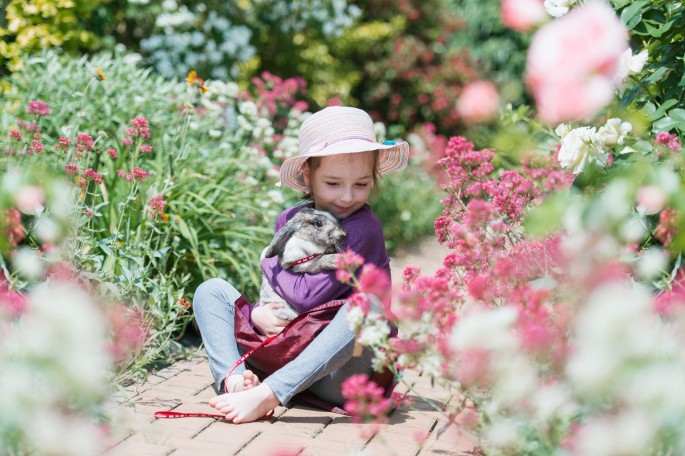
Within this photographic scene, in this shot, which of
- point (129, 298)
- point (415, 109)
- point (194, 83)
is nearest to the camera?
point (129, 298)

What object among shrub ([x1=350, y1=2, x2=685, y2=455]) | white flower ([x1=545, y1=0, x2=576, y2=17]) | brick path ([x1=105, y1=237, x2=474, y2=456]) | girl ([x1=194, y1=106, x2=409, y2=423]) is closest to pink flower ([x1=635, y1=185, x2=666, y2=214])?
shrub ([x1=350, y1=2, x2=685, y2=455])

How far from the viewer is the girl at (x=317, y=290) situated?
2891 mm

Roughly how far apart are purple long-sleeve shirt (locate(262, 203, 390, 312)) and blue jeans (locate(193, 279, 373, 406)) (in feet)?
0.37

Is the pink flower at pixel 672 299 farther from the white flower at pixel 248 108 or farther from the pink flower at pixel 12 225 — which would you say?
the white flower at pixel 248 108

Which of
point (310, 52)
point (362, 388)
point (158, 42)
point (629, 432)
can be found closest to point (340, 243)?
point (362, 388)

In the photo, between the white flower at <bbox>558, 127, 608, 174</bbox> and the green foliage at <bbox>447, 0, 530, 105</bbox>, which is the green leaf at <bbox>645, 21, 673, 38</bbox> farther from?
the green foliage at <bbox>447, 0, 530, 105</bbox>

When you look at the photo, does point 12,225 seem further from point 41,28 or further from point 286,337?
point 41,28

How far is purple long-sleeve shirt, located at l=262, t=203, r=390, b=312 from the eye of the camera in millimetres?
2996

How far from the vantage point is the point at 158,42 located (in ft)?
22.5

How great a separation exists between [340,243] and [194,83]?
60.1 inches

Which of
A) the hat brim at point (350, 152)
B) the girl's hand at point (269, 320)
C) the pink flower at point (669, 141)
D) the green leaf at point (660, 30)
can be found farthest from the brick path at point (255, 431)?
the green leaf at point (660, 30)

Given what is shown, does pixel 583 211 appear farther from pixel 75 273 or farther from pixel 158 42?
pixel 158 42

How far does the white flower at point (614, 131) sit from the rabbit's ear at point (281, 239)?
3.45 ft

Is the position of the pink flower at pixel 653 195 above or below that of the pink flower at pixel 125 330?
above
